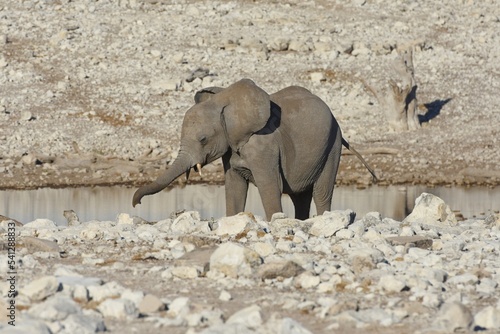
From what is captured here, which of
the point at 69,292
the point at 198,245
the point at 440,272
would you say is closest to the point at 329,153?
the point at 198,245

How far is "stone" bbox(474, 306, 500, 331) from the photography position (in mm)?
9984

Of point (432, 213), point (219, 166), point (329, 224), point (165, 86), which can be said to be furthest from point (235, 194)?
point (165, 86)

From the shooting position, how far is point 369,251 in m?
12.3

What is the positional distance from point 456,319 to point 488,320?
1.19ft

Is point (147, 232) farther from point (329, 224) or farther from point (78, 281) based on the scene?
point (78, 281)

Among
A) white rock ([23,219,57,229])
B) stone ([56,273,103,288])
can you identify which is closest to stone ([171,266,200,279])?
stone ([56,273,103,288])

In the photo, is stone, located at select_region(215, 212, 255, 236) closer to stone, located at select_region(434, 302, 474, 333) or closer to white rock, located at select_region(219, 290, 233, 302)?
white rock, located at select_region(219, 290, 233, 302)

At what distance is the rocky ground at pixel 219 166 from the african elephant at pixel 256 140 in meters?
1.25

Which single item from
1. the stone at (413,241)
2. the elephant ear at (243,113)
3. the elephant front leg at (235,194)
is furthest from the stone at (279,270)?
the elephant front leg at (235,194)

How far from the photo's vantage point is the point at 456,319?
9758 mm

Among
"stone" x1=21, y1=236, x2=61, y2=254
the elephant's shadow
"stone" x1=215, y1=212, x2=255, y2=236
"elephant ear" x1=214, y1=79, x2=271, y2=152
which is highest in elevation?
"elephant ear" x1=214, y1=79, x2=271, y2=152

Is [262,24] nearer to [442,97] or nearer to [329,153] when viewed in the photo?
[442,97]

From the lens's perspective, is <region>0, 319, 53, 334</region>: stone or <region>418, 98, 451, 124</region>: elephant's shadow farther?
<region>418, 98, 451, 124</region>: elephant's shadow

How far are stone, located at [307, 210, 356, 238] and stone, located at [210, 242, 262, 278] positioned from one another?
2195mm
